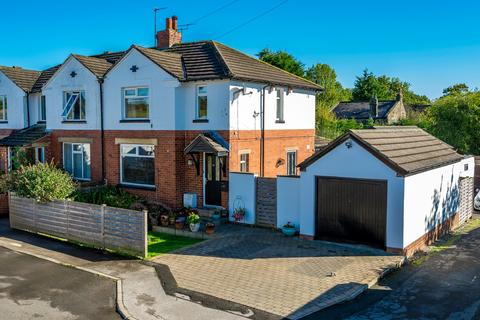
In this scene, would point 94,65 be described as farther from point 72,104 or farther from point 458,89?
point 458,89

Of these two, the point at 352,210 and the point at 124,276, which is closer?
the point at 124,276

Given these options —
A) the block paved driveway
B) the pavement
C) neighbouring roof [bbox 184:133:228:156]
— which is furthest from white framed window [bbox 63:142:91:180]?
the block paved driveway

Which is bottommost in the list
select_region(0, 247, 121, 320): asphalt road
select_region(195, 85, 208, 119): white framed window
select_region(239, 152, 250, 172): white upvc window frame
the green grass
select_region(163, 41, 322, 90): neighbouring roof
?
select_region(0, 247, 121, 320): asphalt road

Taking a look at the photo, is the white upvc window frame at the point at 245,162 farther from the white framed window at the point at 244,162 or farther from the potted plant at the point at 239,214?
the potted plant at the point at 239,214

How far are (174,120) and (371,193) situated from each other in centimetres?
842

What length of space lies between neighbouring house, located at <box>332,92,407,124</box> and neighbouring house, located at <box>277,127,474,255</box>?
47213mm

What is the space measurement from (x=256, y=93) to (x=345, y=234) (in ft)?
24.7

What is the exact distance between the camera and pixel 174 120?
18469 mm

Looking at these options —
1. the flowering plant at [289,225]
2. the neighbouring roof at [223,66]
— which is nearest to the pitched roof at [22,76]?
the neighbouring roof at [223,66]

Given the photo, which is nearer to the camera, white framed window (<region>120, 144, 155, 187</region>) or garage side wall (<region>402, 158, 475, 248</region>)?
garage side wall (<region>402, 158, 475, 248</region>)

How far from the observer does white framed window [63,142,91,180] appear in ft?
72.4

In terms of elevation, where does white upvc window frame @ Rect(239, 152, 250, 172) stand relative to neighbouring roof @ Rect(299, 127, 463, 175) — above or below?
below

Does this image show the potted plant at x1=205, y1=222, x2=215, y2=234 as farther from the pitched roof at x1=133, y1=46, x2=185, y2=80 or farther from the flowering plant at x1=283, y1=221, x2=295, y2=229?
the pitched roof at x1=133, y1=46, x2=185, y2=80

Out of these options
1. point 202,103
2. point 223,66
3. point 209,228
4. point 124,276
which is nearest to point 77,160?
point 202,103
